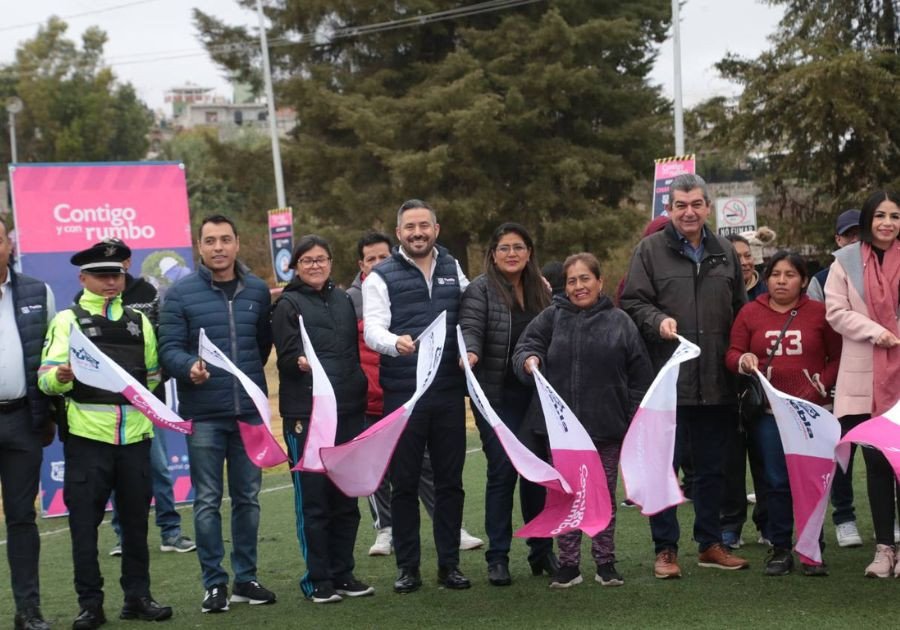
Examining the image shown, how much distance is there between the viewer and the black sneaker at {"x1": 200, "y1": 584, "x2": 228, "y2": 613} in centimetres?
650

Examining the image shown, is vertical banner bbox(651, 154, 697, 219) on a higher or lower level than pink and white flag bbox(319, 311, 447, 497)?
higher

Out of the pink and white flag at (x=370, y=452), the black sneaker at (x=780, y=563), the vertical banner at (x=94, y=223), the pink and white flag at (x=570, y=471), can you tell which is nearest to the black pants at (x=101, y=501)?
the pink and white flag at (x=370, y=452)

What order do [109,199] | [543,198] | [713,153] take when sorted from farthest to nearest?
[543,198]
[713,153]
[109,199]

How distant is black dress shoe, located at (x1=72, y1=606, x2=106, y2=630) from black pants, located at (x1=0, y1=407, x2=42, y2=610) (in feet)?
0.72

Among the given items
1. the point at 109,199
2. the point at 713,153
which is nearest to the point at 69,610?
the point at 109,199

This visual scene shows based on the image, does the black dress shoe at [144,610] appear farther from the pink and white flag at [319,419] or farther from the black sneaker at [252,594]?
the pink and white flag at [319,419]

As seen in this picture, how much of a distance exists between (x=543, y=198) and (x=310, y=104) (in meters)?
5.98

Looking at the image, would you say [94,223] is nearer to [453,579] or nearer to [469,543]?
[469,543]

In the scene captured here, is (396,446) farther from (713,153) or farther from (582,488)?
(713,153)

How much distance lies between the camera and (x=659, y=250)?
6.85 metres

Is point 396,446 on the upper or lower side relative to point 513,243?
lower

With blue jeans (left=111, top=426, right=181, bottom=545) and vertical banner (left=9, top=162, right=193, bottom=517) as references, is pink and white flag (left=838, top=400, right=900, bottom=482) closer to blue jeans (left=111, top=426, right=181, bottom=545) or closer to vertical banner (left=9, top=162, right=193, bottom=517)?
blue jeans (left=111, top=426, right=181, bottom=545)

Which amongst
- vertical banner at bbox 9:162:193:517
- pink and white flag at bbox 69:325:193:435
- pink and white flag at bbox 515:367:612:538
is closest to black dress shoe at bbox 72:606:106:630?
pink and white flag at bbox 69:325:193:435

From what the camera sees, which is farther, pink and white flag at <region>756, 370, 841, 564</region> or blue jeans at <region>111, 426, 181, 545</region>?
blue jeans at <region>111, 426, 181, 545</region>
